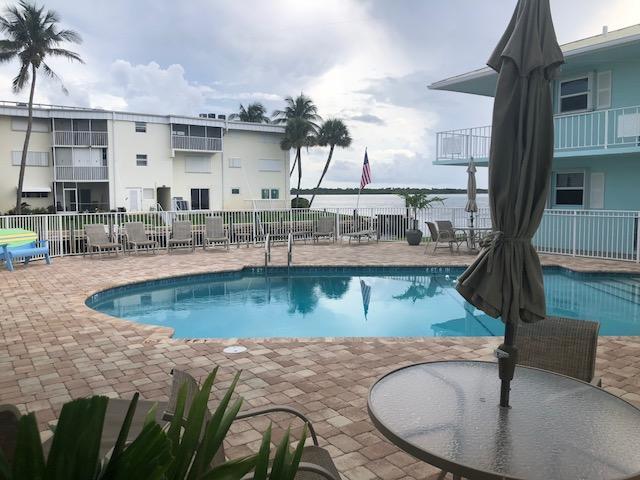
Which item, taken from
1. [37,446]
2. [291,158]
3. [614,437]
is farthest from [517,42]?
[291,158]

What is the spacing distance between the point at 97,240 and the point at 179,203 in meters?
22.5

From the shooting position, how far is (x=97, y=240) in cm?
1252

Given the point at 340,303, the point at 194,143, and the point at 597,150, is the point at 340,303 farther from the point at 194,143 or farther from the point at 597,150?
the point at 194,143

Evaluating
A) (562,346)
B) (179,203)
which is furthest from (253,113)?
(562,346)

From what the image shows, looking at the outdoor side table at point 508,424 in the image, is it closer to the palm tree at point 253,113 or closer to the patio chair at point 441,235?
the patio chair at point 441,235

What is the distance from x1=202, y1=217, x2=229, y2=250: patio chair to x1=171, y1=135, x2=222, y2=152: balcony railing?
21.8 m

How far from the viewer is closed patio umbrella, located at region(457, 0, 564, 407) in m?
2.41

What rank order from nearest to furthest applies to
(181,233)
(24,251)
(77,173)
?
(24,251) → (181,233) → (77,173)

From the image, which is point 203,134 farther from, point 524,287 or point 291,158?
point 524,287

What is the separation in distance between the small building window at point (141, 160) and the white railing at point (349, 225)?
19.6 m

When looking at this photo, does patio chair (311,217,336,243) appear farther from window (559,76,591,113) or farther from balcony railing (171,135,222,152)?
balcony railing (171,135,222,152)

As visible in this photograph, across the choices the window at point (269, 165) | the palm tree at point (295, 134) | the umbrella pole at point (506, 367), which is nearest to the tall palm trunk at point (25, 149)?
the window at point (269, 165)

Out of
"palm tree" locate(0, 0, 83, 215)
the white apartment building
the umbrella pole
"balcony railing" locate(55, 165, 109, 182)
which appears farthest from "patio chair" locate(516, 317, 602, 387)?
"balcony railing" locate(55, 165, 109, 182)

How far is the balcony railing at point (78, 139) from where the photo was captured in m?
31.7
